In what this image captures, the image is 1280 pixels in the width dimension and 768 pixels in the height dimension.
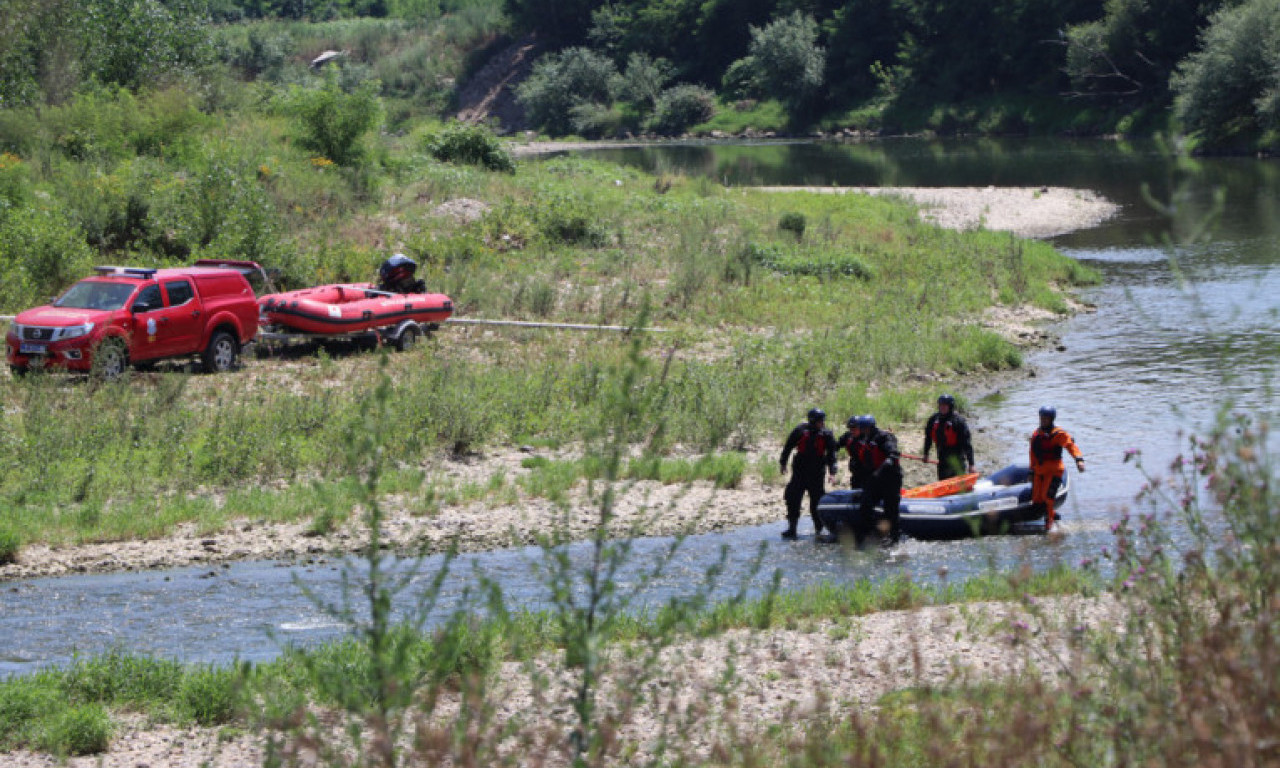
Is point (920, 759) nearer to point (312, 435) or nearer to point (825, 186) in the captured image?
point (312, 435)

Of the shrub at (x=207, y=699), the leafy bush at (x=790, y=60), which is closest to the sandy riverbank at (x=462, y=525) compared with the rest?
the shrub at (x=207, y=699)

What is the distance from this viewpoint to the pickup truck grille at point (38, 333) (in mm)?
20250

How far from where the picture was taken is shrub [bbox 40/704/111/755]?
367 inches

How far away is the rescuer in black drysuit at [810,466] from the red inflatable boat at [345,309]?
31.8 ft

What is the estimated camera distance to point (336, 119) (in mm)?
35156

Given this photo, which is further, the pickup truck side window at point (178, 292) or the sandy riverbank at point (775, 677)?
the pickup truck side window at point (178, 292)

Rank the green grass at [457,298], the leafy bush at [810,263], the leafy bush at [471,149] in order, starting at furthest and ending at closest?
the leafy bush at [471,149], the leafy bush at [810,263], the green grass at [457,298]

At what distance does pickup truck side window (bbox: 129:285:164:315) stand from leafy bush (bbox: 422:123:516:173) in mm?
20203

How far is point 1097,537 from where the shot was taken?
15.7 m

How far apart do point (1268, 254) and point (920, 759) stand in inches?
1294

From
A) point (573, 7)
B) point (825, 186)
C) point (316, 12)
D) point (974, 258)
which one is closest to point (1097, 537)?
point (974, 258)

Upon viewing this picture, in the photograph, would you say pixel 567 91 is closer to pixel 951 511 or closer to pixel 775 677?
pixel 951 511

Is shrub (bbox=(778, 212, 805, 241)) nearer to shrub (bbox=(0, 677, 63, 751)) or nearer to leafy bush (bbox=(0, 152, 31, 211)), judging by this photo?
leafy bush (bbox=(0, 152, 31, 211))

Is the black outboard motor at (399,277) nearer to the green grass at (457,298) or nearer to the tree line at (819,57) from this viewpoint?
the green grass at (457,298)
